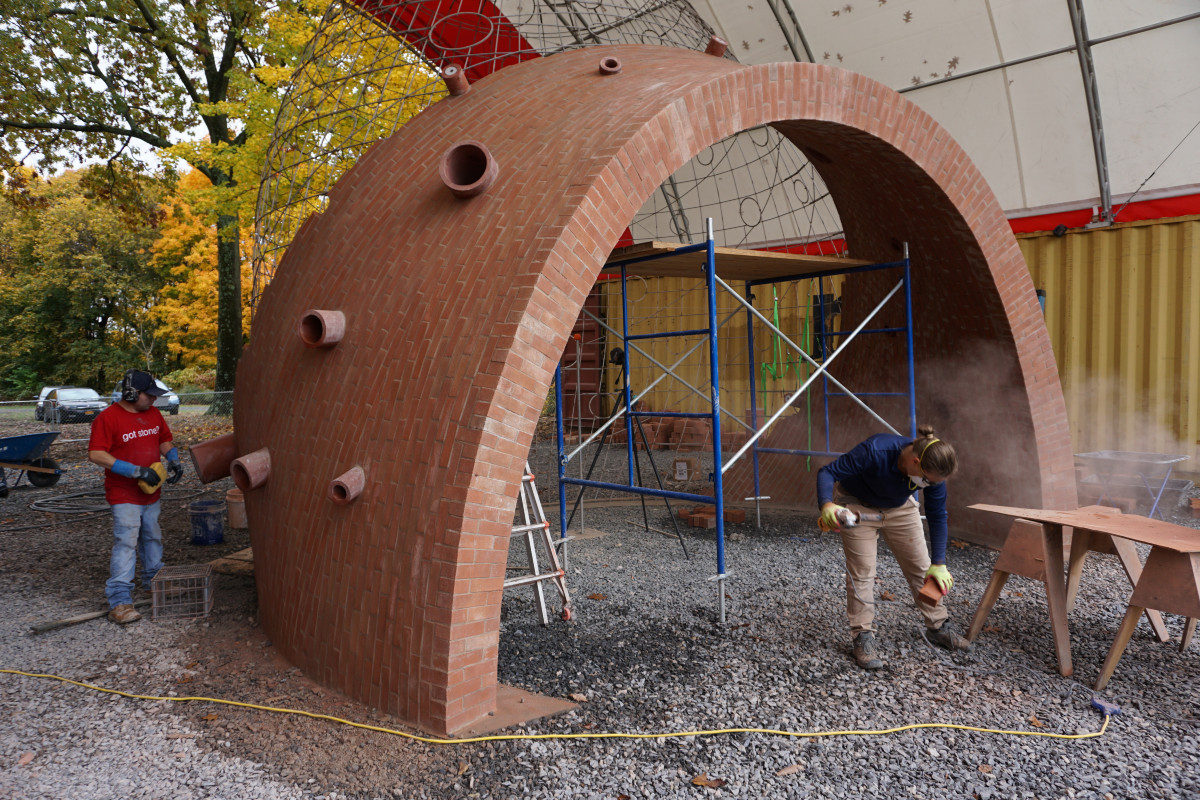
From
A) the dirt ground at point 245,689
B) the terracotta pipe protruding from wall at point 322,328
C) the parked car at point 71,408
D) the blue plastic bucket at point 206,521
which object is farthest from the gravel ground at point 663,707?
the parked car at point 71,408

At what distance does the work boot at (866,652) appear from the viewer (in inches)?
187

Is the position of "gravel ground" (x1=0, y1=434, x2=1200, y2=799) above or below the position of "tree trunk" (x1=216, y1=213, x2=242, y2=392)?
below

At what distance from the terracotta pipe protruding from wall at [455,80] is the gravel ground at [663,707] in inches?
157

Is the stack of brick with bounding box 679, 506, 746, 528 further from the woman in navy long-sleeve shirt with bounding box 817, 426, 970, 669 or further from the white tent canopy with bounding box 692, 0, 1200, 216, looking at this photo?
the white tent canopy with bounding box 692, 0, 1200, 216

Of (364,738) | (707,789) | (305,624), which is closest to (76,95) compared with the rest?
(305,624)

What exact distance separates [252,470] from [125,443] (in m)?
1.63

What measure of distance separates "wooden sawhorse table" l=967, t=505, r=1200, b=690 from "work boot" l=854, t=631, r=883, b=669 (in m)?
0.83

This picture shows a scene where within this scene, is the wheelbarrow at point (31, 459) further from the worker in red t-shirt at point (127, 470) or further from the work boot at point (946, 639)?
the work boot at point (946, 639)

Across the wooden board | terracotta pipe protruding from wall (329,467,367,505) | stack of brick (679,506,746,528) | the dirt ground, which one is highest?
the wooden board

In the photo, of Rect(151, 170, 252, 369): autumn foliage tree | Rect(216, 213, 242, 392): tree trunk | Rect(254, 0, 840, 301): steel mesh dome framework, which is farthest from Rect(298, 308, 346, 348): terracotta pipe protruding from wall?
Rect(151, 170, 252, 369): autumn foliage tree

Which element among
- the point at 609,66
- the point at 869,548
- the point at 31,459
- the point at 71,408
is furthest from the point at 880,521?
the point at 71,408

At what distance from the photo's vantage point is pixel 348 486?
167 inches

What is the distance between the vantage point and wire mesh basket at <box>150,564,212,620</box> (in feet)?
19.0

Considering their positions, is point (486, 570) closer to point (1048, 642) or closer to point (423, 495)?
point (423, 495)
